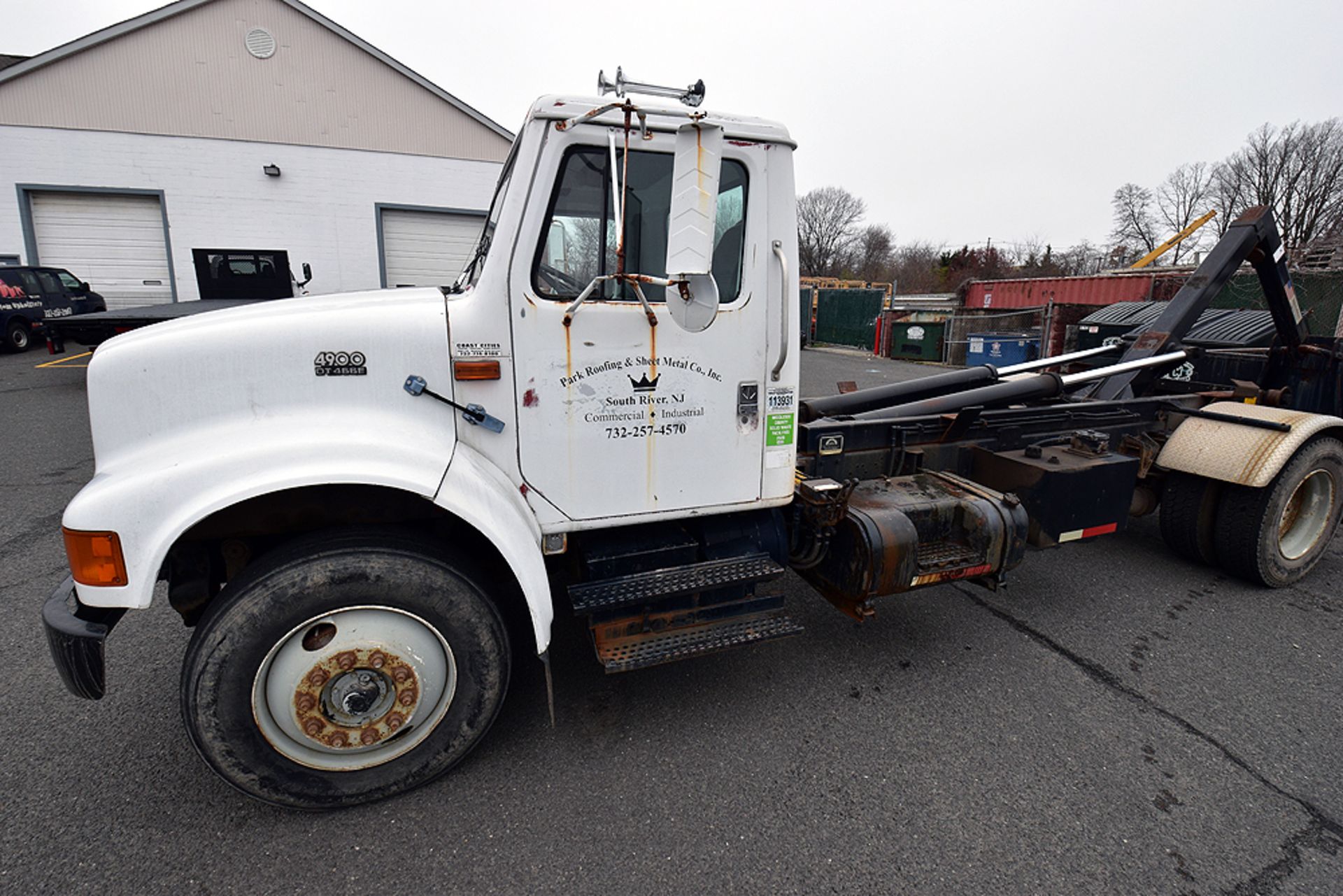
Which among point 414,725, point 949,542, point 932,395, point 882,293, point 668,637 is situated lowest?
point 414,725

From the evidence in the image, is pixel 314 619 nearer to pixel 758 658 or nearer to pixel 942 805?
pixel 758 658

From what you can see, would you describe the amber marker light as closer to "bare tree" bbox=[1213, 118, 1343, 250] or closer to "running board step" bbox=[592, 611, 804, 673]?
"running board step" bbox=[592, 611, 804, 673]

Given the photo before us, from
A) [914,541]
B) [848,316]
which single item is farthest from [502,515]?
[848,316]

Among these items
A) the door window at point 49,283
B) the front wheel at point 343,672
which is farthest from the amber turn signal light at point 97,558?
the door window at point 49,283

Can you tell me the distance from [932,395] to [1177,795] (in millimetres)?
2490

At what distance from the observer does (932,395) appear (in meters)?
4.26

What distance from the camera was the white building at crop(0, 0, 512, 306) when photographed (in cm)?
1462

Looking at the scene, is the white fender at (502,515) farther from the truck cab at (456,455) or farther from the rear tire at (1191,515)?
the rear tire at (1191,515)

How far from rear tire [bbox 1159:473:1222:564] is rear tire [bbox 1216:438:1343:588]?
62 millimetres

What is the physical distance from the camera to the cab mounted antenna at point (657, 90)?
2.26 metres

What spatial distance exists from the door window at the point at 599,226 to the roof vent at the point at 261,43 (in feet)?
59.9

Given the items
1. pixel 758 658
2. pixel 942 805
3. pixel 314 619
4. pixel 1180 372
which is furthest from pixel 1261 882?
pixel 1180 372

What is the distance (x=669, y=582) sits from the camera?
2617 mm

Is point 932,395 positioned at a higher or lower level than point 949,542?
higher
